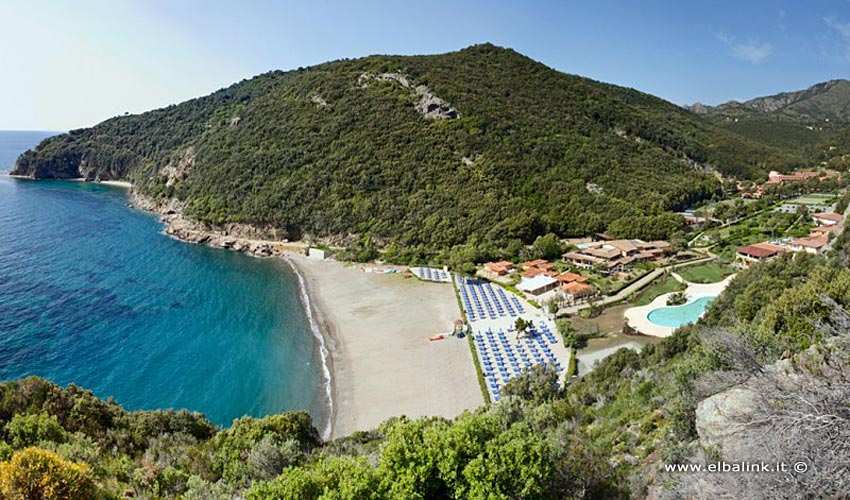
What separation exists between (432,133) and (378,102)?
15.0 metres

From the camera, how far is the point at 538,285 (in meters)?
41.2

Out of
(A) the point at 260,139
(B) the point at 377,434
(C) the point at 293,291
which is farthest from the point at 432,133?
(B) the point at 377,434

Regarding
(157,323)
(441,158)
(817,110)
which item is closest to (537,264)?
(441,158)

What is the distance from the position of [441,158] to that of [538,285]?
113 feet

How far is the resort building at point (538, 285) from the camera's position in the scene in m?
40.8

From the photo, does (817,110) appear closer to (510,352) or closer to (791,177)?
(791,177)

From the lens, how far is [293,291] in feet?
149

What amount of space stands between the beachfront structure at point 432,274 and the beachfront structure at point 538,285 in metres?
8.55

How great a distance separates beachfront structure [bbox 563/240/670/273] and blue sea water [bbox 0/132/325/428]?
3077 centimetres

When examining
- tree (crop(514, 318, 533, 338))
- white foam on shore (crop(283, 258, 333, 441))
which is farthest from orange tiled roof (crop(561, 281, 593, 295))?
white foam on shore (crop(283, 258, 333, 441))

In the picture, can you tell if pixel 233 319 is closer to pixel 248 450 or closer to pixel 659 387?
pixel 248 450

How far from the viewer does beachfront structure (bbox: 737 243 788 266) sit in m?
43.1

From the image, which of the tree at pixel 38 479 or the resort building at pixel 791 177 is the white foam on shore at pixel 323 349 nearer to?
the tree at pixel 38 479

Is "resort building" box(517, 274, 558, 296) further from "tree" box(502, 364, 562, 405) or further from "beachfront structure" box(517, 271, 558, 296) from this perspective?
"tree" box(502, 364, 562, 405)
